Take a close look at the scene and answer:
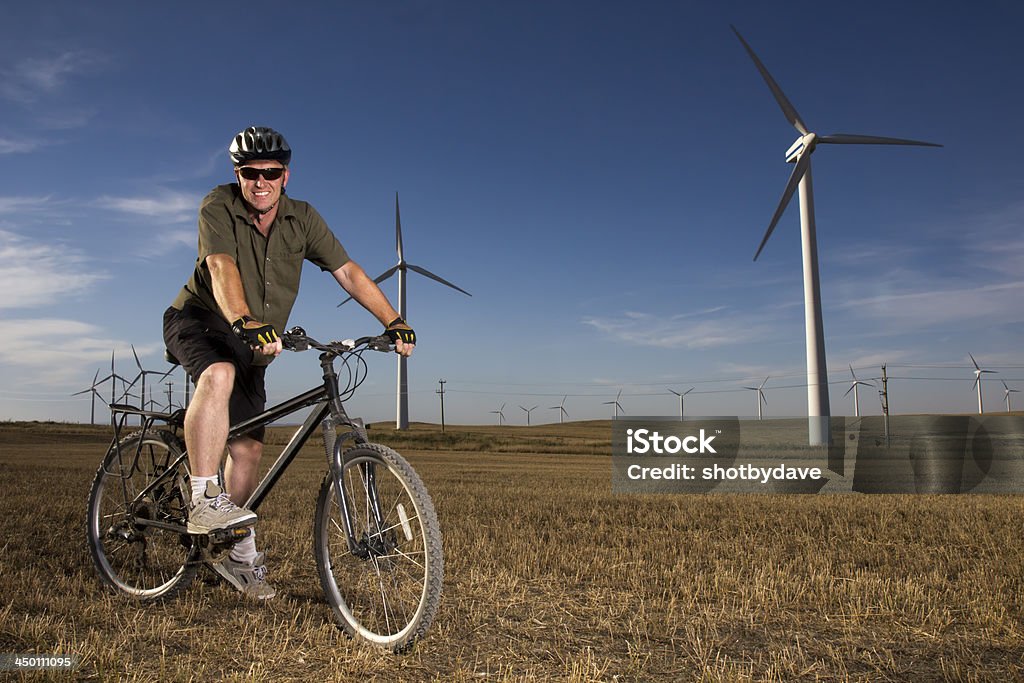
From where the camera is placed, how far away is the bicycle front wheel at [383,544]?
4.31m

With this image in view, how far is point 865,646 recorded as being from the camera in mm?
4855

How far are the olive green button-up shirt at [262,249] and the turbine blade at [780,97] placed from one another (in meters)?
40.6

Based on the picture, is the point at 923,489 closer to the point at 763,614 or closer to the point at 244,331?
the point at 763,614

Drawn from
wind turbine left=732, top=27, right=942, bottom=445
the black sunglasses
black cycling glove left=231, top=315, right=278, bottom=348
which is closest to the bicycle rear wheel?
black cycling glove left=231, top=315, right=278, bottom=348

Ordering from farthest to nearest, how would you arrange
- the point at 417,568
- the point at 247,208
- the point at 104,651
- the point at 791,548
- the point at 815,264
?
the point at 815,264, the point at 791,548, the point at 247,208, the point at 417,568, the point at 104,651

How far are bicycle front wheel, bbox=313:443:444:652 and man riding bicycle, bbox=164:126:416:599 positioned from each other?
553 mm

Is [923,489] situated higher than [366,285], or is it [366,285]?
[366,285]

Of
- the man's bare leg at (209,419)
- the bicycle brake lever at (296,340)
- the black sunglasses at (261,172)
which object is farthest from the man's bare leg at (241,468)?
the black sunglasses at (261,172)

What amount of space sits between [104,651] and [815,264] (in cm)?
3995

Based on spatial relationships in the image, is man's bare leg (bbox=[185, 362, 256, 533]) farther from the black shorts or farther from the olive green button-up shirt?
the olive green button-up shirt

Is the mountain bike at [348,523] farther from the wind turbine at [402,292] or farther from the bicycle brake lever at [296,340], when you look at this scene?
the wind turbine at [402,292]

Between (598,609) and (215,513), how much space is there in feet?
8.56

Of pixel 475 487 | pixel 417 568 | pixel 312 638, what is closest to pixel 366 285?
pixel 417 568

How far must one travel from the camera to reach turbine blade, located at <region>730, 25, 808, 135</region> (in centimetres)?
4138
